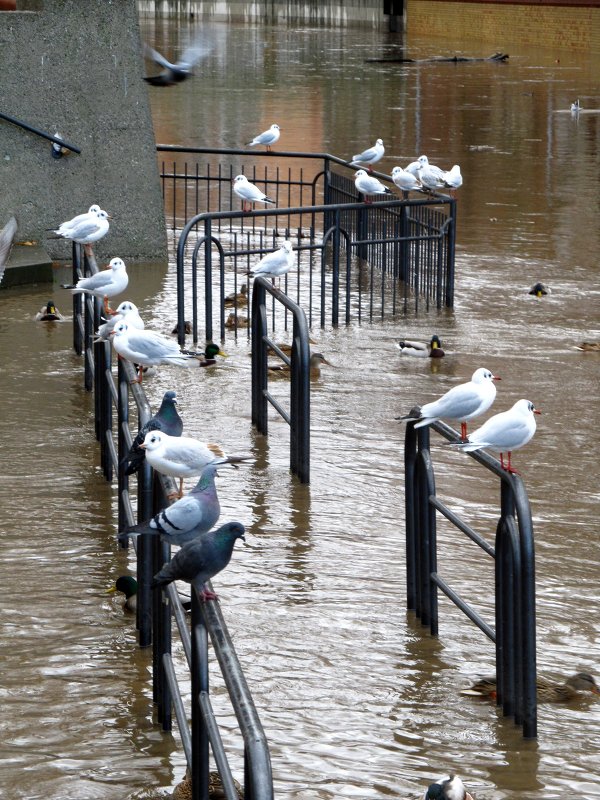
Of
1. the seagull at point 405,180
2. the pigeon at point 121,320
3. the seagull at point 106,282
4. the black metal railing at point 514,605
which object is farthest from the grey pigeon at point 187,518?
the seagull at point 405,180

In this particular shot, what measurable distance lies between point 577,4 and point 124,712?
46953 millimetres

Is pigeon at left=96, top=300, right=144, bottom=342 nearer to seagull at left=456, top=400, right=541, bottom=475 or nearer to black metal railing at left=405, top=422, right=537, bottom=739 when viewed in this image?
seagull at left=456, top=400, right=541, bottom=475

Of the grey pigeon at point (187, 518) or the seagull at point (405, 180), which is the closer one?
the grey pigeon at point (187, 518)

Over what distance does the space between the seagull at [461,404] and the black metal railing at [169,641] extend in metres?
1.25

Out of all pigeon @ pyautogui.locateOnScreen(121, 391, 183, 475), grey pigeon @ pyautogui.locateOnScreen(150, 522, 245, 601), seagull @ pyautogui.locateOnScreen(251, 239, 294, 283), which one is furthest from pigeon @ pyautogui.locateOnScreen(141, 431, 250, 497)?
seagull @ pyautogui.locateOnScreen(251, 239, 294, 283)

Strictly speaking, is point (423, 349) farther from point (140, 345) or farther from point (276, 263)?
point (140, 345)

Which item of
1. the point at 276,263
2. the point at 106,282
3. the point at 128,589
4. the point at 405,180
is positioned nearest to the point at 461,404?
the point at 128,589

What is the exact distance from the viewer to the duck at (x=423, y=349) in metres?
11.2

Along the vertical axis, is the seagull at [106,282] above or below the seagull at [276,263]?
above

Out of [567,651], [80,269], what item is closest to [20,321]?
[80,269]

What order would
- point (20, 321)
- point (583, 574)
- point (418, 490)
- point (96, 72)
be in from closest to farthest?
point (418, 490) → point (583, 574) → point (20, 321) → point (96, 72)

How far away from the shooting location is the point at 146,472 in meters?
5.64

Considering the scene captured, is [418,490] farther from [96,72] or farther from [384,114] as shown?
[384,114]

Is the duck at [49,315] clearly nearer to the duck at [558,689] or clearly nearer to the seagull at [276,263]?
the seagull at [276,263]
